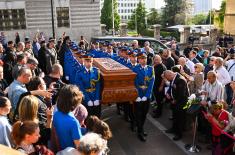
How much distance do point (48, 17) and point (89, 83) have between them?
2389 cm

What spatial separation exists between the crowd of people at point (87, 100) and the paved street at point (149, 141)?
19cm

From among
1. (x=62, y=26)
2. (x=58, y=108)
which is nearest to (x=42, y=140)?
(x=58, y=108)

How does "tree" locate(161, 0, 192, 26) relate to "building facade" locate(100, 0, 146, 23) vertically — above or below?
below

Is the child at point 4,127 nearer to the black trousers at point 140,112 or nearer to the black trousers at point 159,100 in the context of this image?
the black trousers at point 140,112

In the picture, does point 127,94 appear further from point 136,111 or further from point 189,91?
point 189,91

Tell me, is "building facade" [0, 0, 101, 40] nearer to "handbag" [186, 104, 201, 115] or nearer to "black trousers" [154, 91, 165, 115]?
"black trousers" [154, 91, 165, 115]

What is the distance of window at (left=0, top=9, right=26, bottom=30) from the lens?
28.2 meters

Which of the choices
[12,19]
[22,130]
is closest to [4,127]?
[22,130]

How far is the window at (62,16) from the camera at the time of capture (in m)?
29.4

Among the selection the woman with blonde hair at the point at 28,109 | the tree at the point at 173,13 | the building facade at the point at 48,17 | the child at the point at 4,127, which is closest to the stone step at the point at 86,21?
the building facade at the point at 48,17

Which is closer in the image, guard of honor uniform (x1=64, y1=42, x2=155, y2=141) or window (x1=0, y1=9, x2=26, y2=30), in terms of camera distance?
guard of honor uniform (x1=64, y1=42, x2=155, y2=141)

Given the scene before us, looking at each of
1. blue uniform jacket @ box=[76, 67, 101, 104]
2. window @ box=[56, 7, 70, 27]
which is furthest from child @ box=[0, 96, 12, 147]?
window @ box=[56, 7, 70, 27]

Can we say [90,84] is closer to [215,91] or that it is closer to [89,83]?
[89,83]

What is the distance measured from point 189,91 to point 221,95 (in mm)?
807
